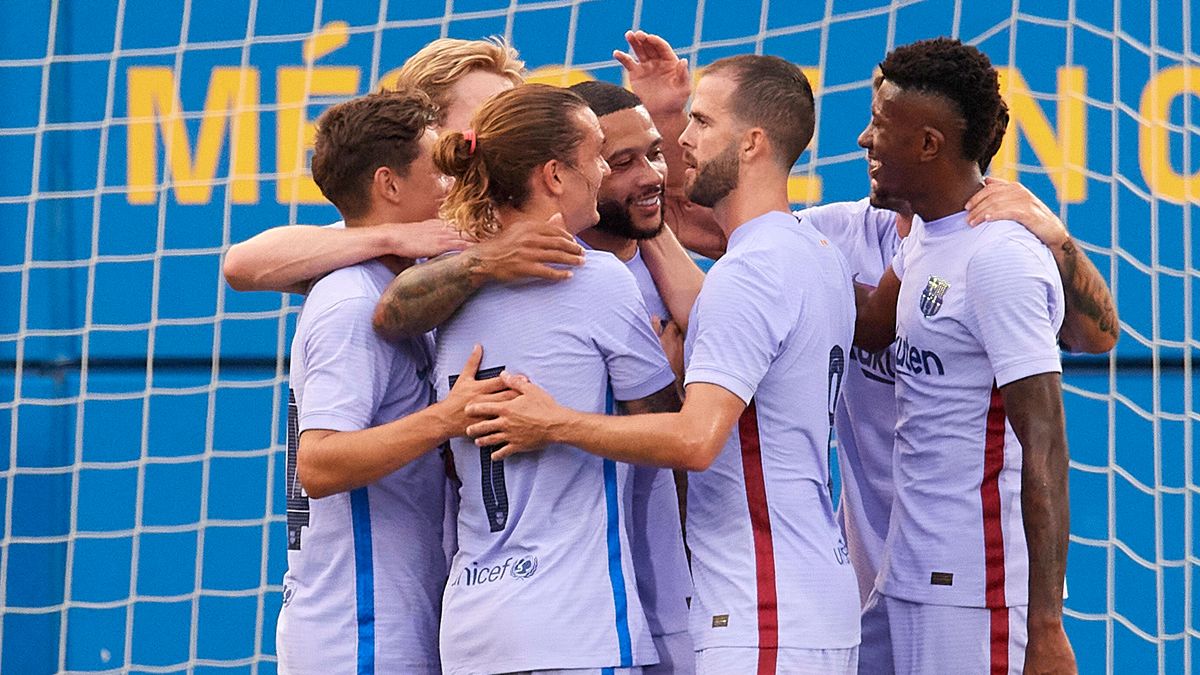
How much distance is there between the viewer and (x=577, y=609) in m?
2.10

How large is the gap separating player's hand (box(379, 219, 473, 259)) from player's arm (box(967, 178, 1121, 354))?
84 cm

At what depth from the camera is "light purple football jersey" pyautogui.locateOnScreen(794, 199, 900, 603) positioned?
267 cm

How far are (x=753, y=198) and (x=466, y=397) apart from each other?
571 millimetres

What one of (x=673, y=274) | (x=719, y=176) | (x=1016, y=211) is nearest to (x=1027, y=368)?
(x=1016, y=211)

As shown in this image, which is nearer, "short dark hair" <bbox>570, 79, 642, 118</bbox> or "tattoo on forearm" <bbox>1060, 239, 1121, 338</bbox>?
"tattoo on forearm" <bbox>1060, 239, 1121, 338</bbox>

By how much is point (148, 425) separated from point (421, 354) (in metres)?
2.05

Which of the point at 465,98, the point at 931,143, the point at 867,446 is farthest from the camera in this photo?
the point at 465,98

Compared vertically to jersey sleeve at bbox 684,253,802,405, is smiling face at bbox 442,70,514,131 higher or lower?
higher

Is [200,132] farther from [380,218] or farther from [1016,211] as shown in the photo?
[1016,211]

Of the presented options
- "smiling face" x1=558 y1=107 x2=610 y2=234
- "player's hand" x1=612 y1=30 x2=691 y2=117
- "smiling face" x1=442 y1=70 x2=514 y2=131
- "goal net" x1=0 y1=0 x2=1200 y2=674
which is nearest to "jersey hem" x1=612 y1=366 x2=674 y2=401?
"smiling face" x1=558 y1=107 x2=610 y2=234

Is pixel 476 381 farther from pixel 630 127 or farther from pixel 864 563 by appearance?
pixel 864 563

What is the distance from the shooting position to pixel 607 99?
2.63m

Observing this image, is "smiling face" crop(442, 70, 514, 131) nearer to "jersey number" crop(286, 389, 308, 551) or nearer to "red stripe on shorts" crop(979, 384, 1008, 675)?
"jersey number" crop(286, 389, 308, 551)

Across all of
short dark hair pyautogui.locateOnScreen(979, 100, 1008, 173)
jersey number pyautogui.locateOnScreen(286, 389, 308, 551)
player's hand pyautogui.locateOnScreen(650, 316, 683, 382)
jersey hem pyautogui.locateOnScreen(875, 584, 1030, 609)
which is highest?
short dark hair pyautogui.locateOnScreen(979, 100, 1008, 173)
